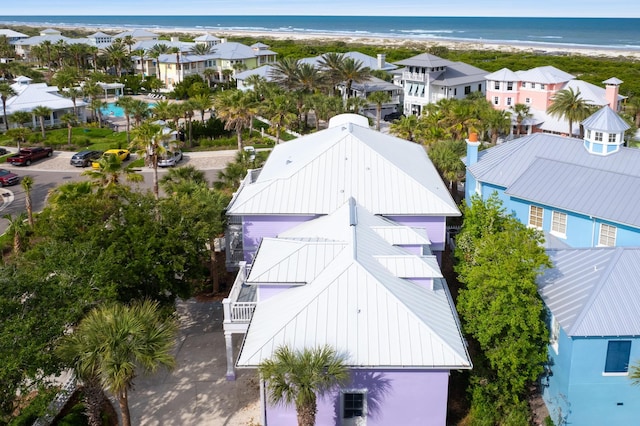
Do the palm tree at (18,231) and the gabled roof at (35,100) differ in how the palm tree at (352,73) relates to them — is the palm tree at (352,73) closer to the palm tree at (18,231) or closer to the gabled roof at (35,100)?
the gabled roof at (35,100)

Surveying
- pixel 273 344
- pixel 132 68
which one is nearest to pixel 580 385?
pixel 273 344

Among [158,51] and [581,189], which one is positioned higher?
[158,51]

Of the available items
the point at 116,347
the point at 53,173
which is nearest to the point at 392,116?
the point at 53,173

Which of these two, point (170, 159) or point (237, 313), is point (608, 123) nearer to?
point (237, 313)

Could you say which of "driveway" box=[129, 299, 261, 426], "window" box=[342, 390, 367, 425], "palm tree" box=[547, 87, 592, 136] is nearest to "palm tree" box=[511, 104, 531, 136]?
"palm tree" box=[547, 87, 592, 136]

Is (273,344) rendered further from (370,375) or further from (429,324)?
(429,324)

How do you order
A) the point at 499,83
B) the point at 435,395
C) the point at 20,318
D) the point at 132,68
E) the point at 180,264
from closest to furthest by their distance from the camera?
the point at 20,318 < the point at 435,395 < the point at 180,264 < the point at 499,83 < the point at 132,68
